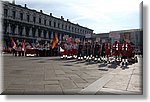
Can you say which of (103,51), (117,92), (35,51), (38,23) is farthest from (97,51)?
(117,92)

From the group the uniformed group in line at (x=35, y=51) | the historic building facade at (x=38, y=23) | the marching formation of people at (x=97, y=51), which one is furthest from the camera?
the uniformed group in line at (x=35, y=51)

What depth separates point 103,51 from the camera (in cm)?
985

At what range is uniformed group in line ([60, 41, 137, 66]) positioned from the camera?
8.07 metres

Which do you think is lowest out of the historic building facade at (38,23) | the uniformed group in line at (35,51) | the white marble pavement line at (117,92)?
the white marble pavement line at (117,92)

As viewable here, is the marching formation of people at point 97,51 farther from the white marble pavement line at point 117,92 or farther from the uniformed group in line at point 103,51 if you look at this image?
the white marble pavement line at point 117,92

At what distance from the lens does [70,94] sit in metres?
3.02

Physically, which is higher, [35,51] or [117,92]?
[35,51]

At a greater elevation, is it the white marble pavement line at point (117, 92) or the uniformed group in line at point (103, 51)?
the uniformed group in line at point (103, 51)

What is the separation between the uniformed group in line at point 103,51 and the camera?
8.07 meters

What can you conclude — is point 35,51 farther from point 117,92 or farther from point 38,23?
point 117,92

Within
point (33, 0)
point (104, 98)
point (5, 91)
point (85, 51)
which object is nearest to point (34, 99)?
point (5, 91)

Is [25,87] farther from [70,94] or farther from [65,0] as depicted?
[65,0]

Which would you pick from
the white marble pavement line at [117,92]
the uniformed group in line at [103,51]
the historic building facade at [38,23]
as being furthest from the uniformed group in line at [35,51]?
the white marble pavement line at [117,92]

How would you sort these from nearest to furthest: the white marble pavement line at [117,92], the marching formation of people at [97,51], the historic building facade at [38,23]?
the white marble pavement line at [117,92] → the historic building facade at [38,23] → the marching formation of people at [97,51]
